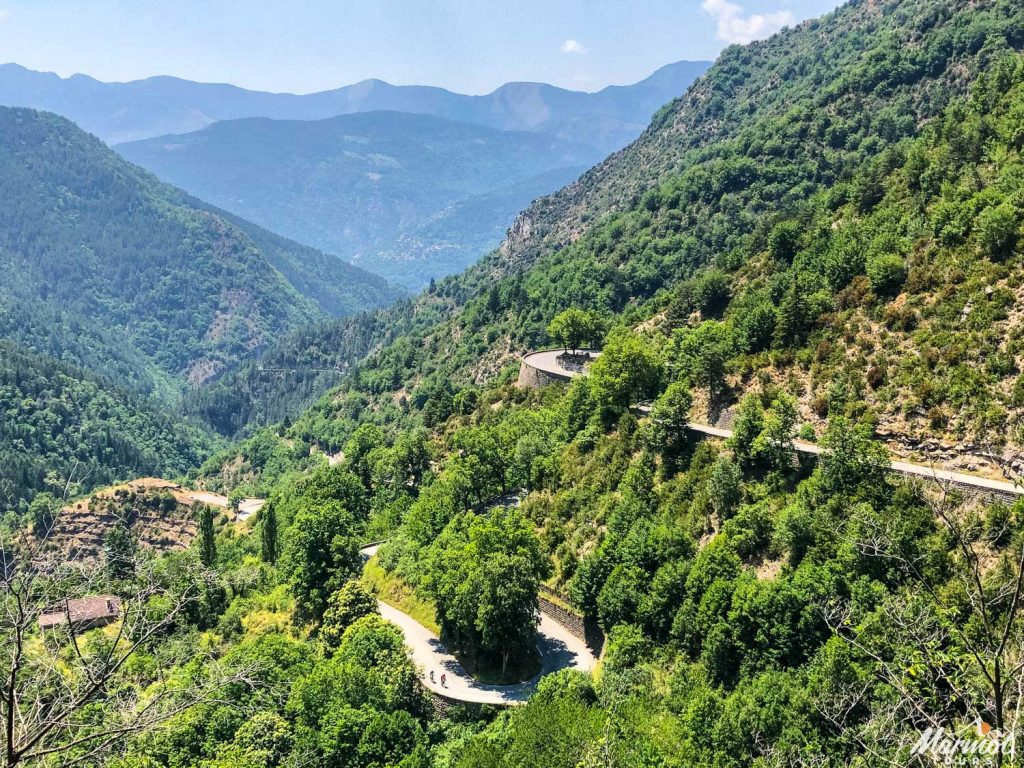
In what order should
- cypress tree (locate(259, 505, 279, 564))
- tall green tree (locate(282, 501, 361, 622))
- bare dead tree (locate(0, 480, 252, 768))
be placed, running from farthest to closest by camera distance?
cypress tree (locate(259, 505, 279, 564)) < tall green tree (locate(282, 501, 361, 622)) < bare dead tree (locate(0, 480, 252, 768))

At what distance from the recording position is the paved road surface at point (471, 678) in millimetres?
39500

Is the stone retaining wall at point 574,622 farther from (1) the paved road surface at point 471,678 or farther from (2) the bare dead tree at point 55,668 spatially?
(2) the bare dead tree at point 55,668

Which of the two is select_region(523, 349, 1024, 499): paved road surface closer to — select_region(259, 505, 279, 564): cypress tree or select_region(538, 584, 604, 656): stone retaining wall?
select_region(538, 584, 604, 656): stone retaining wall

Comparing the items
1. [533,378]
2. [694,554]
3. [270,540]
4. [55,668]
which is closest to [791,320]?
[694,554]

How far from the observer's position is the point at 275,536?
7219 cm

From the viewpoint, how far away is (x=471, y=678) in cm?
4169

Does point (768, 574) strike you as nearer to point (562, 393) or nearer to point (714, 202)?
point (562, 393)

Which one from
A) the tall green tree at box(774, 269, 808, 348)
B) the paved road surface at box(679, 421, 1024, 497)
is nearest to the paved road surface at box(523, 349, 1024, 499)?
the paved road surface at box(679, 421, 1024, 497)

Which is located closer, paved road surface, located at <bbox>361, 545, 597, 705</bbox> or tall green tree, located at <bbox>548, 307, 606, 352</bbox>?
paved road surface, located at <bbox>361, 545, 597, 705</bbox>

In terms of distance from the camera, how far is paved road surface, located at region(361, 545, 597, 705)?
130 feet

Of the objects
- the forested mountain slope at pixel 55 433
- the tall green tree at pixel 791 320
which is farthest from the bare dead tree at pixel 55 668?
the forested mountain slope at pixel 55 433

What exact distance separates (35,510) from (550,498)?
106m

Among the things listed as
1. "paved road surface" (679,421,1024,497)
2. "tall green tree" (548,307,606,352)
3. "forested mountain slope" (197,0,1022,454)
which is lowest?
"paved road surface" (679,421,1024,497)

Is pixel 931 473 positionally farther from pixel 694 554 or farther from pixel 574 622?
pixel 574 622
